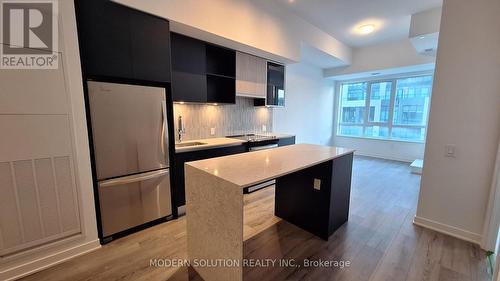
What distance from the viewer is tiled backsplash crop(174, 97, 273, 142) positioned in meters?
3.22

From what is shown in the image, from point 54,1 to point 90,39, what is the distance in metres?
0.32

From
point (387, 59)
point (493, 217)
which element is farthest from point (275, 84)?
point (493, 217)

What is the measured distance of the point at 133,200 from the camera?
225cm

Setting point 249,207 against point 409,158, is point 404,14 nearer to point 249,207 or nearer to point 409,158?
point 409,158

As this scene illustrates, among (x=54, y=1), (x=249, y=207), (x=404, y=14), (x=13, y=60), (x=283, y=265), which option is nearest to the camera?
(x=13, y=60)

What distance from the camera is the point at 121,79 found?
2104 mm

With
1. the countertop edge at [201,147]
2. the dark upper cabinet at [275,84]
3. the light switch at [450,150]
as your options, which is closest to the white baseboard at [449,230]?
the light switch at [450,150]

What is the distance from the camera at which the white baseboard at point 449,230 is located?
2.19 meters

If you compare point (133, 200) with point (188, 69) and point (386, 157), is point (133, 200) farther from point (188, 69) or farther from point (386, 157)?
point (386, 157)

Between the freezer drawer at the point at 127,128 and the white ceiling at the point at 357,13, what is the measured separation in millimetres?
2695

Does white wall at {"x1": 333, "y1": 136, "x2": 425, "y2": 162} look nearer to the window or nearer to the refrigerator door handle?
the window

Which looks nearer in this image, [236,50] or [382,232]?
[382,232]

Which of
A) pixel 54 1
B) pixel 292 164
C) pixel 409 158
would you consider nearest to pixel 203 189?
pixel 292 164

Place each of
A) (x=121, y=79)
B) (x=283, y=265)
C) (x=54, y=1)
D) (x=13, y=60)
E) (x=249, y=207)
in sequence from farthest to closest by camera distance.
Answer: (x=249, y=207) → (x=121, y=79) → (x=283, y=265) → (x=54, y=1) → (x=13, y=60)
